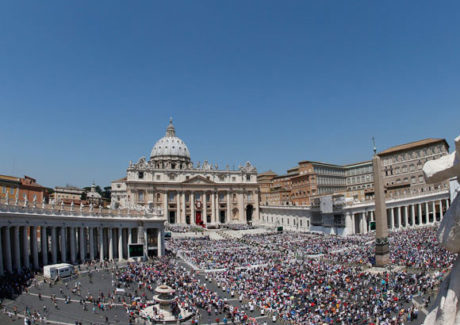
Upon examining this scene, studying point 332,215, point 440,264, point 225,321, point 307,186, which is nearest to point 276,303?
point 225,321

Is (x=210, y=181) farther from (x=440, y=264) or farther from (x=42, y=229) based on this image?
(x=440, y=264)

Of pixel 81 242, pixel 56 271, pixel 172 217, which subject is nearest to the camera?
pixel 56 271

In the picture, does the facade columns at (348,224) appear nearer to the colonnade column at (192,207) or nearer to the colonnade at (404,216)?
the colonnade at (404,216)

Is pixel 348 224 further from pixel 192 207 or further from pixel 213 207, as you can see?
pixel 192 207

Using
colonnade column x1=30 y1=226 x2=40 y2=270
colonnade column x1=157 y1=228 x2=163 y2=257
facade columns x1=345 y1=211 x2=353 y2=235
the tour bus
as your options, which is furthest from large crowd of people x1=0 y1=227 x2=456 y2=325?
facade columns x1=345 y1=211 x2=353 y2=235

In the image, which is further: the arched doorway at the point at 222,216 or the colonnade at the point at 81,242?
the arched doorway at the point at 222,216

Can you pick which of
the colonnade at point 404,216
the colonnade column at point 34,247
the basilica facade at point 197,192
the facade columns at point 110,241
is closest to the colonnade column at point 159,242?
the facade columns at point 110,241

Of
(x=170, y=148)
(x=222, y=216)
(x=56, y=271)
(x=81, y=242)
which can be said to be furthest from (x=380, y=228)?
(x=170, y=148)
